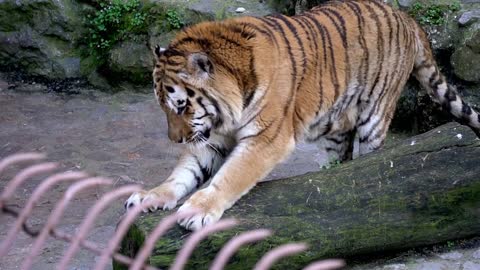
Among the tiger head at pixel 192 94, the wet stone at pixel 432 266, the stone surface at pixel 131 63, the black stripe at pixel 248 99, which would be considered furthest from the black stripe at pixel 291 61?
the stone surface at pixel 131 63

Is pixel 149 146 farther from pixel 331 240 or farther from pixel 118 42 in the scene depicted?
pixel 331 240

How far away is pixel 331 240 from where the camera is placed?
384 cm

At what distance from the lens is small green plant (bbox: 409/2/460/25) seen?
6133 millimetres

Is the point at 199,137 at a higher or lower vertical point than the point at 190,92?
lower

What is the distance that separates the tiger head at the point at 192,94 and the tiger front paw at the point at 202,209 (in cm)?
38

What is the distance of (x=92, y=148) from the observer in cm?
611

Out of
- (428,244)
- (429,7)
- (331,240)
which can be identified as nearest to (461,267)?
(428,244)

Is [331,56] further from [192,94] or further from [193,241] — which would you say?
[193,241]

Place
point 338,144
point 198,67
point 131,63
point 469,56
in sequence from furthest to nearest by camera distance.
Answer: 1. point 131,63
2. point 469,56
3. point 338,144
4. point 198,67

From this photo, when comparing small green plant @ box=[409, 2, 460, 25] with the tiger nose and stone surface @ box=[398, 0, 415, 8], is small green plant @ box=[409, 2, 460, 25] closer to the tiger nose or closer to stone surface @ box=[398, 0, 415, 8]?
stone surface @ box=[398, 0, 415, 8]

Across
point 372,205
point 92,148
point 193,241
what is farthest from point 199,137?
point 193,241

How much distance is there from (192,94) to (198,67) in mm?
132

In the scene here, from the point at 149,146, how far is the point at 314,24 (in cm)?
209

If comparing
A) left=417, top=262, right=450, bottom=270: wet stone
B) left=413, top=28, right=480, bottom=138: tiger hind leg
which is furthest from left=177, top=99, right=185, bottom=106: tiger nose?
left=413, top=28, right=480, bottom=138: tiger hind leg
